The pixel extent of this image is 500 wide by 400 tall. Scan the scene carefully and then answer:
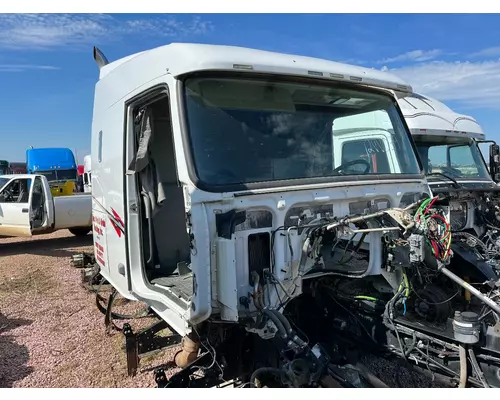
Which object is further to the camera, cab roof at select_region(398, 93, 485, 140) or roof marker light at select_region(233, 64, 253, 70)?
cab roof at select_region(398, 93, 485, 140)

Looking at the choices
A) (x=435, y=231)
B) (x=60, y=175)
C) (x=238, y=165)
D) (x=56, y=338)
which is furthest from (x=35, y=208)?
(x=435, y=231)

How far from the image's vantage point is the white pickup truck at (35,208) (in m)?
10.3

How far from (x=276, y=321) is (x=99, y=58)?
4.05 metres

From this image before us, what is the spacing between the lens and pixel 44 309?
5996 millimetres

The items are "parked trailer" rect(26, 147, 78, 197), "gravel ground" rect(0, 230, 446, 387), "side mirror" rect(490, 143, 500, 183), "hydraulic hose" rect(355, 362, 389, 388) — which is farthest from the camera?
"parked trailer" rect(26, 147, 78, 197)

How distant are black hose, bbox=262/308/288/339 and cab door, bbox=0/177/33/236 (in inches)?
354

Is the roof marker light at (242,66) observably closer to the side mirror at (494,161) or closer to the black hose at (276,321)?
the black hose at (276,321)

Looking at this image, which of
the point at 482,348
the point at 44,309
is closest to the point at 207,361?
the point at 482,348

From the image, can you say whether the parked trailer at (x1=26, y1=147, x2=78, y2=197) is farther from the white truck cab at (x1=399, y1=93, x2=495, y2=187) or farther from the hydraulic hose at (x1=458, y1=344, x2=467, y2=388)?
the hydraulic hose at (x1=458, y1=344, x2=467, y2=388)

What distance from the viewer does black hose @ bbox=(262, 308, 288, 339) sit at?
2.73 meters

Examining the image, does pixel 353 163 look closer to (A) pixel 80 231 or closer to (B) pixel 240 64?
(B) pixel 240 64

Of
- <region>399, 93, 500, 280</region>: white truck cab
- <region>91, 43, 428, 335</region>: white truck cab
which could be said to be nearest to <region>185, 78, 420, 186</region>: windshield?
<region>91, 43, 428, 335</region>: white truck cab

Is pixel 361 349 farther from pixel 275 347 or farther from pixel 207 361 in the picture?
pixel 207 361

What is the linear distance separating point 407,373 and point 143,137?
10.1ft
